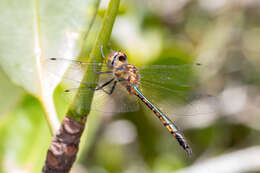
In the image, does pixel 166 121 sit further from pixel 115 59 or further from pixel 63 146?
pixel 63 146

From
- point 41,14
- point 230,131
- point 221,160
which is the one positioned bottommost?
point 230,131

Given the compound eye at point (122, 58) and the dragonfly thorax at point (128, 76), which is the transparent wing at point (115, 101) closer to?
the dragonfly thorax at point (128, 76)

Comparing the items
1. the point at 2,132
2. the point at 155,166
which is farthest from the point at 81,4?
the point at 155,166

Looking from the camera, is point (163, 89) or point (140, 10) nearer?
point (163, 89)

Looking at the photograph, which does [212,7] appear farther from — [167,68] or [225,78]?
[167,68]

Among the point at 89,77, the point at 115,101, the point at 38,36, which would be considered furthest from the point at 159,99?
the point at 89,77

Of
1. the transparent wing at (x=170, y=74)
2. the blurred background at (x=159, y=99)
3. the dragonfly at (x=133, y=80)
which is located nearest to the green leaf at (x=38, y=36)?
the blurred background at (x=159, y=99)
